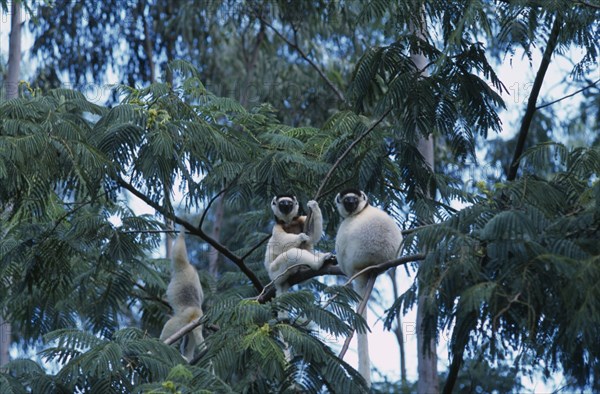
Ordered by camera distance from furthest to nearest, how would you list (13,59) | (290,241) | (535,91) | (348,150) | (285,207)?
(13,59) → (285,207) → (290,241) → (348,150) → (535,91)

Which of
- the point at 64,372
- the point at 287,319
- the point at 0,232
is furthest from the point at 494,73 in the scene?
the point at 0,232

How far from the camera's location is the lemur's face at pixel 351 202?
7319 mm

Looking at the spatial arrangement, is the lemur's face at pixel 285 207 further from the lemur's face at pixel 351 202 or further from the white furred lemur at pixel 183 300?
the white furred lemur at pixel 183 300

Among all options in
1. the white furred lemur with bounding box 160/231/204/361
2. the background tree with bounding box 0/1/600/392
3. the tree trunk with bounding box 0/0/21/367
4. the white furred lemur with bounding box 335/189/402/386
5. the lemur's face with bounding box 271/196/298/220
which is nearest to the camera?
the background tree with bounding box 0/1/600/392

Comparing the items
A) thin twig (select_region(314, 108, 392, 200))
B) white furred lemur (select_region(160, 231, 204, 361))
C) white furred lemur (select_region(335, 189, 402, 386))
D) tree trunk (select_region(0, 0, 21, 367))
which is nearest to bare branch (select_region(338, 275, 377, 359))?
white furred lemur (select_region(335, 189, 402, 386))

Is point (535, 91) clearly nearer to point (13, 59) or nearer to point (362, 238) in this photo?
point (362, 238)

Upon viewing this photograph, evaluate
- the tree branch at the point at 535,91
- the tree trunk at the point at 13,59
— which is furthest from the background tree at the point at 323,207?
the tree trunk at the point at 13,59

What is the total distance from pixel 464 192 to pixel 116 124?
344cm

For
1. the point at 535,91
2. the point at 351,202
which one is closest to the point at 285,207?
the point at 351,202

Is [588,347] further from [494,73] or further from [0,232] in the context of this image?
[0,232]

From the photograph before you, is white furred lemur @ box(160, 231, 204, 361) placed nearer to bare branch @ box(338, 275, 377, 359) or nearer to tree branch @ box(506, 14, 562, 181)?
bare branch @ box(338, 275, 377, 359)

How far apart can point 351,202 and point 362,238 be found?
384mm

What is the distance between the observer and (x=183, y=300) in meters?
8.79

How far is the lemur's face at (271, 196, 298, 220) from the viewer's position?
26.2ft
